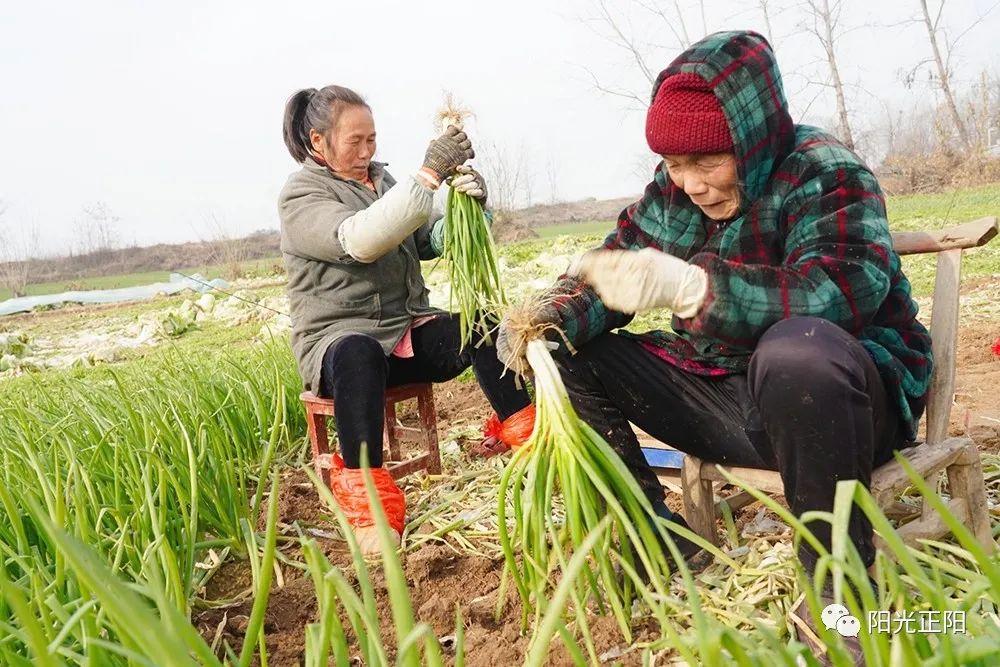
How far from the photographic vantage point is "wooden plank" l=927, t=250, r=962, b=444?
5.50 feet

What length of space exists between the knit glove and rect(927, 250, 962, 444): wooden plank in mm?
1260

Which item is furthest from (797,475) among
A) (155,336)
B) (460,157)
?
(155,336)

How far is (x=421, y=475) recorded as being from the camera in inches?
108

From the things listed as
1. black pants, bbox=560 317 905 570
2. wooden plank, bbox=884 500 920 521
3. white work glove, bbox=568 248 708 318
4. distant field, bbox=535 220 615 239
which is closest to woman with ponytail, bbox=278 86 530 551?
black pants, bbox=560 317 905 570

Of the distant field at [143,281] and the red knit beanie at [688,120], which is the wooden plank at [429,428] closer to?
the red knit beanie at [688,120]

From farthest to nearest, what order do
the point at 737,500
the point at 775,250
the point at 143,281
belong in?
the point at 143,281, the point at 737,500, the point at 775,250

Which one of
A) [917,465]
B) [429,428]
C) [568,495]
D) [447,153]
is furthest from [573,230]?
[568,495]

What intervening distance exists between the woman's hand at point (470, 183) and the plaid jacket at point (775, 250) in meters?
0.56

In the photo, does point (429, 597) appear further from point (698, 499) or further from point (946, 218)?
point (946, 218)

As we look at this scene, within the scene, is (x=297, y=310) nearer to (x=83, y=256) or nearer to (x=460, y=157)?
(x=460, y=157)

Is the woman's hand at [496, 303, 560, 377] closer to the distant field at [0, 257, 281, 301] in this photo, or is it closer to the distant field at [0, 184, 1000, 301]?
the distant field at [0, 184, 1000, 301]

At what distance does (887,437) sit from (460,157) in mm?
1343

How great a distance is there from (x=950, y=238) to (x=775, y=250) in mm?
364

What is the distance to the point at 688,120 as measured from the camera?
63.4 inches
